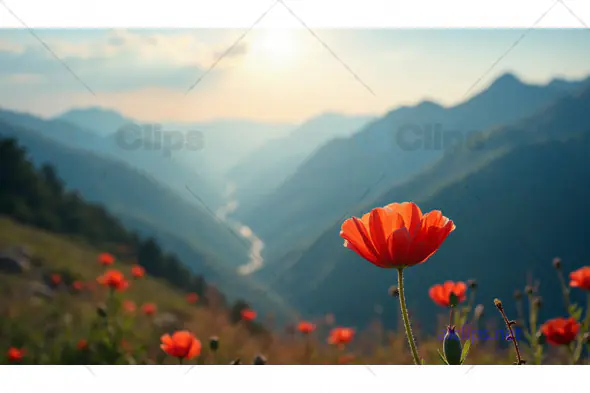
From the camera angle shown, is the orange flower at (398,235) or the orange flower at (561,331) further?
the orange flower at (561,331)

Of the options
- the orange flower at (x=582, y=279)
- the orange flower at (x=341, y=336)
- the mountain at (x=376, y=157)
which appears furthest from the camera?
the mountain at (x=376, y=157)

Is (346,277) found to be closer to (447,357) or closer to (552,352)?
(552,352)

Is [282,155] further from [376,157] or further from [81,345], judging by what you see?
[81,345]

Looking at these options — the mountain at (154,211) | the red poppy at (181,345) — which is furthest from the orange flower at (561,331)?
the mountain at (154,211)

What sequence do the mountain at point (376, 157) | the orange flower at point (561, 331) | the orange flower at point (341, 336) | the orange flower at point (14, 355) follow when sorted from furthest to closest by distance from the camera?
1. the mountain at point (376, 157)
2. the orange flower at point (14, 355)
3. the orange flower at point (341, 336)
4. the orange flower at point (561, 331)

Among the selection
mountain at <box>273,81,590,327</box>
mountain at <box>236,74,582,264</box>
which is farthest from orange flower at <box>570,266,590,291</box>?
mountain at <box>236,74,582,264</box>

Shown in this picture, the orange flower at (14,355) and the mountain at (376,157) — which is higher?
the mountain at (376,157)

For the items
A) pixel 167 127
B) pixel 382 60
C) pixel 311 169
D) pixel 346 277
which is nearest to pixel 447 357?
pixel 382 60
